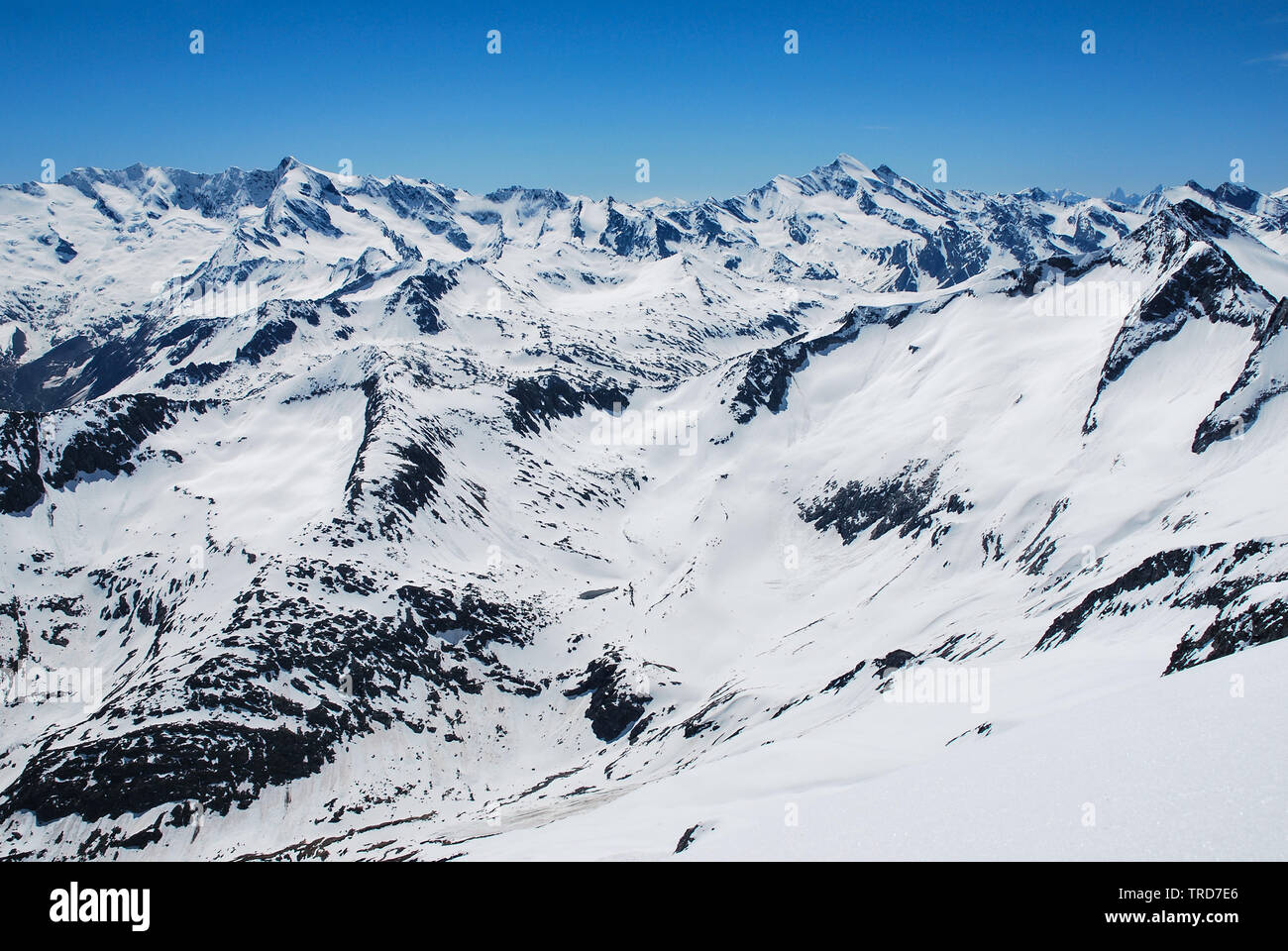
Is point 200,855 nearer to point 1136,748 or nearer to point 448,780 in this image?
point 448,780

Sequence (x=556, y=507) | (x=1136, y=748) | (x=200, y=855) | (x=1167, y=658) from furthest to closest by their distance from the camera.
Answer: (x=556, y=507), (x=200, y=855), (x=1167, y=658), (x=1136, y=748)

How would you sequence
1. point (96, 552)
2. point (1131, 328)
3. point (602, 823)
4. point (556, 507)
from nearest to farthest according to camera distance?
point (602, 823) → point (1131, 328) → point (96, 552) → point (556, 507)

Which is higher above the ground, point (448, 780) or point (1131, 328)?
point (1131, 328)
